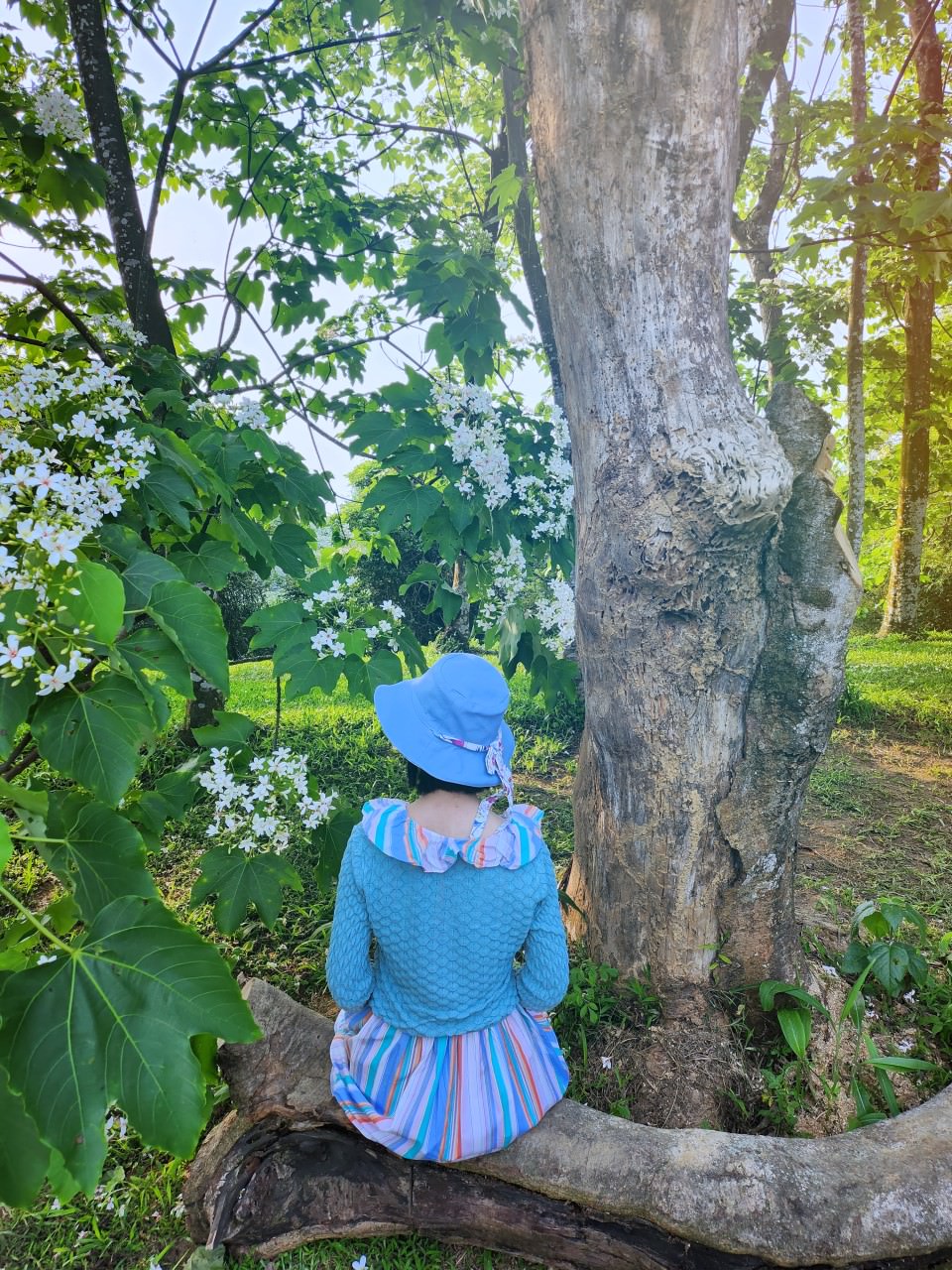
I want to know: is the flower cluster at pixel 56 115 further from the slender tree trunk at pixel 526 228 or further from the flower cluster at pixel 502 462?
the slender tree trunk at pixel 526 228

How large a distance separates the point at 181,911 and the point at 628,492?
106 inches

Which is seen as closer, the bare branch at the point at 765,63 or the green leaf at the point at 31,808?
the green leaf at the point at 31,808

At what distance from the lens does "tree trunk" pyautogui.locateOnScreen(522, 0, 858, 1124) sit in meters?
1.98

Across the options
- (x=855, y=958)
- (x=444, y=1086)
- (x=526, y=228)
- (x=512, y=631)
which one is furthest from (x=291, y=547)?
(x=526, y=228)

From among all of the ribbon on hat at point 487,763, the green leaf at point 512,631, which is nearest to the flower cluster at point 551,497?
the green leaf at point 512,631

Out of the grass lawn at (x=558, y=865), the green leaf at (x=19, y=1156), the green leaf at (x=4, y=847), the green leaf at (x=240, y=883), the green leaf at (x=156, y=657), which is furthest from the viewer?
the green leaf at (x=240, y=883)

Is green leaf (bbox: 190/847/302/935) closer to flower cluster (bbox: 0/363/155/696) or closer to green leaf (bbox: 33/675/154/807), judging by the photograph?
green leaf (bbox: 33/675/154/807)

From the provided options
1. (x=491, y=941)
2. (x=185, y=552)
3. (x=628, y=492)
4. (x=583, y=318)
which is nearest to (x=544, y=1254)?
(x=491, y=941)

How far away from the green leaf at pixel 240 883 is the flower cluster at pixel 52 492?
939mm

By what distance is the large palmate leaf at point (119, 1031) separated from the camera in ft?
3.36

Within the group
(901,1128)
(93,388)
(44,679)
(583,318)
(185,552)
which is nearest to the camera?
(44,679)

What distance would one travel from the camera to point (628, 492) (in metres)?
2.08

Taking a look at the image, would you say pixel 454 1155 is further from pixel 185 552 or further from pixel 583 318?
pixel 583 318

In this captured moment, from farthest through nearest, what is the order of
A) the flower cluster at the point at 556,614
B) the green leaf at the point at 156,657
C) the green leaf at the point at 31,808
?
the flower cluster at the point at 556,614 < the green leaf at the point at 156,657 < the green leaf at the point at 31,808
